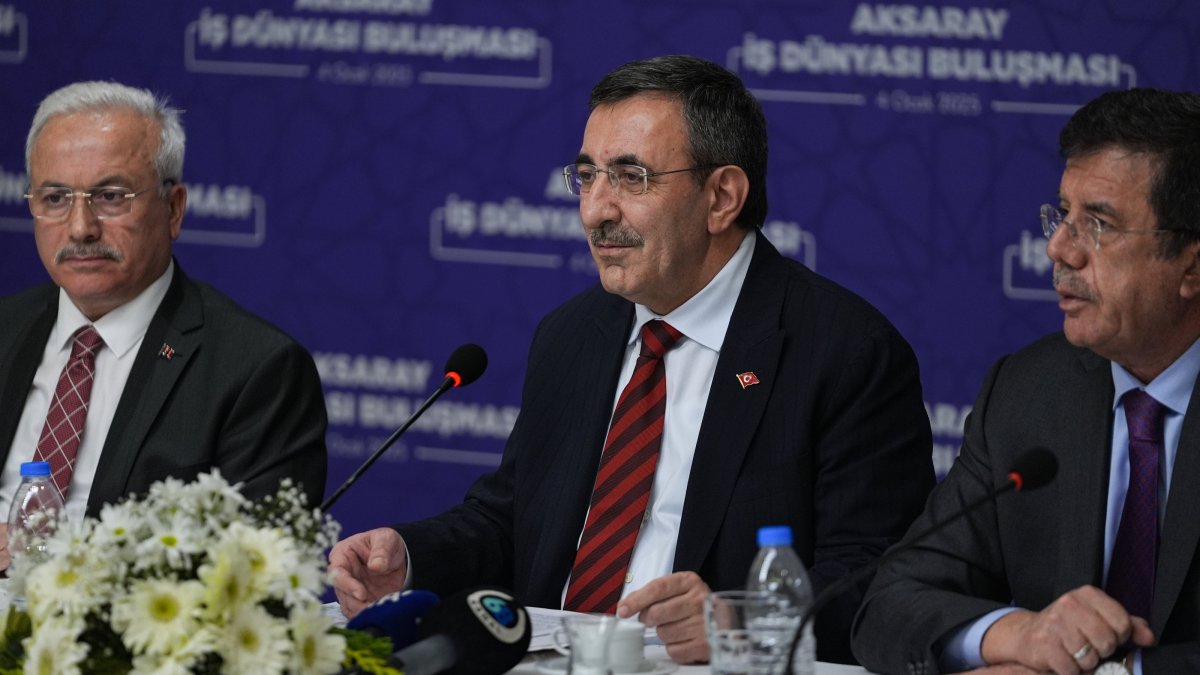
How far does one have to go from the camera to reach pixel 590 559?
313 cm

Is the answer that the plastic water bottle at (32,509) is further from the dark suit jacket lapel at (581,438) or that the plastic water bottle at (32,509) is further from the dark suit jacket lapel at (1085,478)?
the dark suit jacket lapel at (1085,478)

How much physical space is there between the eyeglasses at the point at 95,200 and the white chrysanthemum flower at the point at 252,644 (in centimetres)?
204

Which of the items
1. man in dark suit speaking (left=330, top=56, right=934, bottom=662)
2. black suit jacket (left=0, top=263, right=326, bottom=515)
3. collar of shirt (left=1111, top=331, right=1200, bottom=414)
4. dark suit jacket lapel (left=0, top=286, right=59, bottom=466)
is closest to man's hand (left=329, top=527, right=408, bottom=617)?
man in dark suit speaking (left=330, top=56, right=934, bottom=662)

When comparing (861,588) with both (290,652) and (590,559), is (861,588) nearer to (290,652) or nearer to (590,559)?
(590,559)

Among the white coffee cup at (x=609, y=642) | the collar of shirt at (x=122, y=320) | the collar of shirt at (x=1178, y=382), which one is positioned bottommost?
the white coffee cup at (x=609, y=642)

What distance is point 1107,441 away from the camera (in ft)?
8.75

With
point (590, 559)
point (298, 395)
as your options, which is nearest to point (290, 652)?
point (590, 559)

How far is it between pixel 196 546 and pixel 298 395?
1.80m

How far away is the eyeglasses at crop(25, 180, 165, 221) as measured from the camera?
3617 mm

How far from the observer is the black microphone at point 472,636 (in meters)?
2.18

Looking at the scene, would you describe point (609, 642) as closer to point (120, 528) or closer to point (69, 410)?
point (120, 528)

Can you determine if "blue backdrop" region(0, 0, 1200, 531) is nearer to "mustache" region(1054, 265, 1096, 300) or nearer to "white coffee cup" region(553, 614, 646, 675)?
"mustache" region(1054, 265, 1096, 300)

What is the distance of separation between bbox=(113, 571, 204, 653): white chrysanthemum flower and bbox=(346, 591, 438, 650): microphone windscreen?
434mm

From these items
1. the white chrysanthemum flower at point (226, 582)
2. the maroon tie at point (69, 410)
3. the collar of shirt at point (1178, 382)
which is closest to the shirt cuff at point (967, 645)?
the collar of shirt at point (1178, 382)
